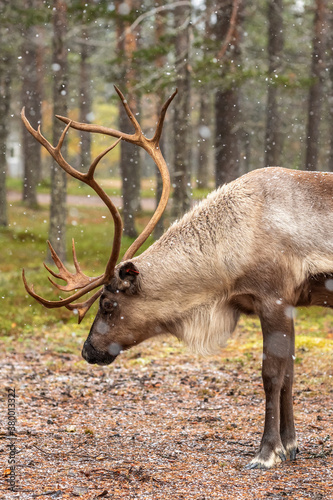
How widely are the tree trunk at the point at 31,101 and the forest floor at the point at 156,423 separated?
38.2 feet

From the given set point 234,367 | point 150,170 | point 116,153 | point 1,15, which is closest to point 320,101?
point 1,15

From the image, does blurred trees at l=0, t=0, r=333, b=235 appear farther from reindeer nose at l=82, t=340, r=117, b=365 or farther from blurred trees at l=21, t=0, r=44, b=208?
reindeer nose at l=82, t=340, r=117, b=365

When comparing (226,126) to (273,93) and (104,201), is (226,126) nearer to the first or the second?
(273,93)

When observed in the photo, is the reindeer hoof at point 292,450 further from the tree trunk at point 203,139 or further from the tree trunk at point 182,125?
the tree trunk at point 203,139

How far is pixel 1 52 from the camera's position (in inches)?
615

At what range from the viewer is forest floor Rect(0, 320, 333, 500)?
4.29 meters

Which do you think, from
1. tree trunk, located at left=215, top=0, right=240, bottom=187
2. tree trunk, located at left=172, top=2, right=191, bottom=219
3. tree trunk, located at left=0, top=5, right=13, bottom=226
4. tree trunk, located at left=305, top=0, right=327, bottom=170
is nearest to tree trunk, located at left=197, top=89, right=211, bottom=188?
tree trunk, located at left=305, top=0, right=327, bottom=170

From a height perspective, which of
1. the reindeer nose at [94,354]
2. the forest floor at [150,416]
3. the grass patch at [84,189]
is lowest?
the forest floor at [150,416]

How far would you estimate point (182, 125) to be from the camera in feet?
36.7

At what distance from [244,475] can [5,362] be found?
4.34 m

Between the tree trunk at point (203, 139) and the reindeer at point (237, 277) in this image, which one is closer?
the reindeer at point (237, 277)

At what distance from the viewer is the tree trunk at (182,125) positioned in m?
11.0

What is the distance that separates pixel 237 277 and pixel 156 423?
184 cm

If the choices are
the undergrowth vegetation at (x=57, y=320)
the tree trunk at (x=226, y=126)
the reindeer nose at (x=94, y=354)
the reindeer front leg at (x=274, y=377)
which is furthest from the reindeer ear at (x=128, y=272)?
the tree trunk at (x=226, y=126)
